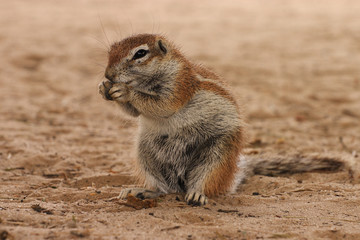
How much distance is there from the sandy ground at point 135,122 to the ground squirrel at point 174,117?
0.80ft

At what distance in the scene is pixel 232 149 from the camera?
3.94 metres

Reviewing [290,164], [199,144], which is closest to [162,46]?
[199,144]

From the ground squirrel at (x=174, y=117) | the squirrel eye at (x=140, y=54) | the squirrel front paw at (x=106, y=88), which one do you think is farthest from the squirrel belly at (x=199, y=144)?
the squirrel eye at (x=140, y=54)

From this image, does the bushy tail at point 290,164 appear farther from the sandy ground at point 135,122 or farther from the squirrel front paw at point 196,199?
the squirrel front paw at point 196,199

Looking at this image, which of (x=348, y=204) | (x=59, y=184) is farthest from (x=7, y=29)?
(x=348, y=204)

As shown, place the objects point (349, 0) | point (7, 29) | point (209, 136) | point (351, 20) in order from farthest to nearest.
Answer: point (349, 0) < point (351, 20) < point (7, 29) < point (209, 136)

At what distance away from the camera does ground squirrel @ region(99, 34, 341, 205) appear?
3.84 meters

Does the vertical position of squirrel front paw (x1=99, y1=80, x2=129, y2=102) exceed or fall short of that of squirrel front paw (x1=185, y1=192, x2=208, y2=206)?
it exceeds it

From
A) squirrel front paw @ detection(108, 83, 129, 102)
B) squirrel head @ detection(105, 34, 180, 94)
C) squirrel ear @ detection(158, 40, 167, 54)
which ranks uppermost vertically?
squirrel ear @ detection(158, 40, 167, 54)

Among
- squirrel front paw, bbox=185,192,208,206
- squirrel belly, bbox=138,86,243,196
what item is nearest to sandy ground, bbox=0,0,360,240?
squirrel front paw, bbox=185,192,208,206

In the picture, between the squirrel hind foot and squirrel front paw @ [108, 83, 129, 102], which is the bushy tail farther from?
squirrel front paw @ [108, 83, 129, 102]

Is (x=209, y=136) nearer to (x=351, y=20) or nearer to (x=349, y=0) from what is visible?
(x=351, y=20)

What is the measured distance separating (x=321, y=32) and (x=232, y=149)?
33.6 ft

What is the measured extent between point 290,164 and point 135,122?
1.60 meters
